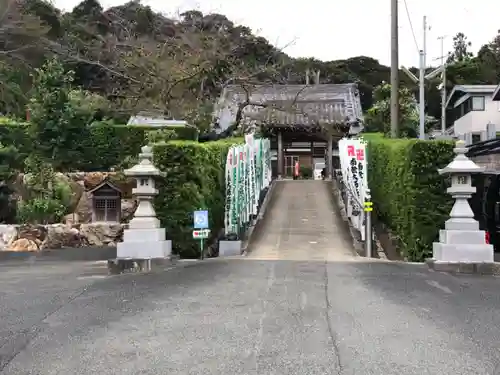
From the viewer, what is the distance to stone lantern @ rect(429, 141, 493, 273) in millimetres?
9047

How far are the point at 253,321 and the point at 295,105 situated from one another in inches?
765

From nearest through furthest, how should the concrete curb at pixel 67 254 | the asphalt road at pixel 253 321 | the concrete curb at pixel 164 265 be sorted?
the asphalt road at pixel 253 321
the concrete curb at pixel 164 265
the concrete curb at pixel 67 254

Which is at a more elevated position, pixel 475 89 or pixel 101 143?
pixel 475 89

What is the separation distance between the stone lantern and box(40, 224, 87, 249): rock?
874 centimetres

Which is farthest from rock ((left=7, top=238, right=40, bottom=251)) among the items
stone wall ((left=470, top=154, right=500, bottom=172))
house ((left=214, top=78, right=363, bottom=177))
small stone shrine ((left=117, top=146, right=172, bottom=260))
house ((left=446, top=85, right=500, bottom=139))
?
house ((left=446, top=85, right=500, bottom=139))

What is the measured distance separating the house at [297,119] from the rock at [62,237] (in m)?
10.3

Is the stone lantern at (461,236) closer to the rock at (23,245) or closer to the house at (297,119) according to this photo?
the rock at (23,245)

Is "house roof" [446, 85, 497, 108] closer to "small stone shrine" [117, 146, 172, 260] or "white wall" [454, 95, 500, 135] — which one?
"white wall" [454, 95, 500, 135]

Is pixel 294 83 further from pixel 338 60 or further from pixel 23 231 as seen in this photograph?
pixel 23 231

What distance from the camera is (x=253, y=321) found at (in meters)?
5.76

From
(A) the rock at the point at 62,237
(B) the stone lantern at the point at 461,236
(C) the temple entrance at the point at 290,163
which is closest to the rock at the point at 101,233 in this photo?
(A) the rock at the point at 62,237

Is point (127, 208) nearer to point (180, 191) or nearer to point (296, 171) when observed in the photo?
point (180, 191)

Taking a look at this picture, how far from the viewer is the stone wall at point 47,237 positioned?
13695 mm

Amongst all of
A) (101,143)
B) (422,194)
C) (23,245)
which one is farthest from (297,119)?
(422,194)
